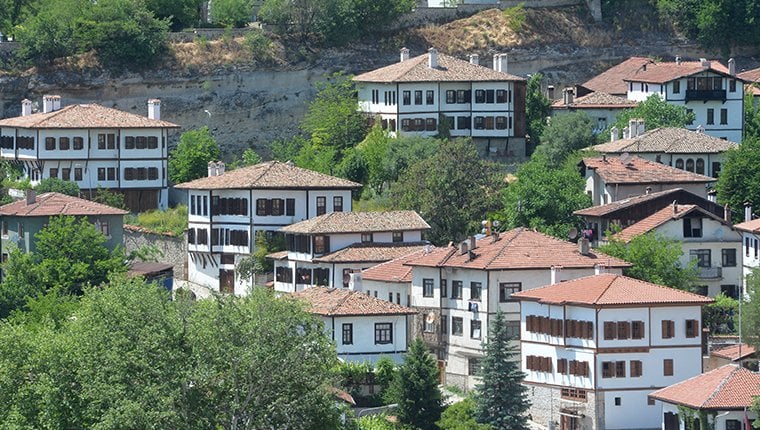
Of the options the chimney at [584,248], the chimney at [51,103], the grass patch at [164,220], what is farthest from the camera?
the chimney at [51,103]

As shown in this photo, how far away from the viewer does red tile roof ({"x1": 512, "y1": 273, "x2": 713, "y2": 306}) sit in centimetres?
9262

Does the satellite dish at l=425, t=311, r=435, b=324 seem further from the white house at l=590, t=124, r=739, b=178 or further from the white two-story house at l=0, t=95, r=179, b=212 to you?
the white two-story house at l=0, t=95, r=179, b=212

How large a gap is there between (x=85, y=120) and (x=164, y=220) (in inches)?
271

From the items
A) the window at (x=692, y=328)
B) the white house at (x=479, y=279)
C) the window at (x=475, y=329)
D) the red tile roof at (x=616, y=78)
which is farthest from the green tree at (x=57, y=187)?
the window at (x=692, y=328)

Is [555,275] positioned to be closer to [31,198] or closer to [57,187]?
[31,198]

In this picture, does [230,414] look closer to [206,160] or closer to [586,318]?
[586,318]

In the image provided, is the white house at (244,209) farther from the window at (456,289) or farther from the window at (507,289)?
the window at (507,289)

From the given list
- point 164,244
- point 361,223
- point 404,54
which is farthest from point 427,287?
point 404,54

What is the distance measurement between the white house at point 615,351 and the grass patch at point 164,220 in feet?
91.5

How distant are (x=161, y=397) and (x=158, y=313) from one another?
12.6 feet

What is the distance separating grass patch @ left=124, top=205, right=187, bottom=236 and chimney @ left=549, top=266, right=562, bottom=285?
23591 millimetres

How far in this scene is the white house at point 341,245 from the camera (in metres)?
107

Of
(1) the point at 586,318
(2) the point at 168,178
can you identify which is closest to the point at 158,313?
(1) the point at 586,318

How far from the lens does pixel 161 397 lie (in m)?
85.2
